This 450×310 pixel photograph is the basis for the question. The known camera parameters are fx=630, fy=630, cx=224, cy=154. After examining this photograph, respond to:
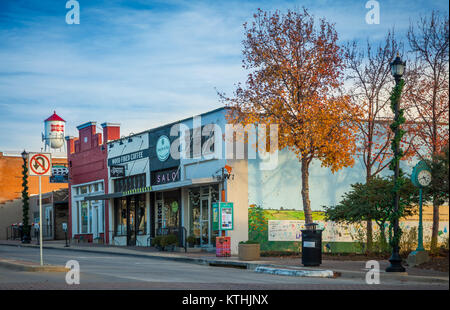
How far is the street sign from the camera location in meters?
18.0

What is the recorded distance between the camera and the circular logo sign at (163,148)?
33.8 m

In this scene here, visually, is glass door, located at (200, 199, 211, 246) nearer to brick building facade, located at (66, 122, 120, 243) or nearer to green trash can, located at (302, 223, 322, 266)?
green trash can, located at (302, 223, 322, 266)

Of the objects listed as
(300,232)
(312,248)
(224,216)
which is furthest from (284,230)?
(312,248)

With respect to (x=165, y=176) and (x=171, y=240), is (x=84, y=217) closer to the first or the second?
(x=165, y=176)

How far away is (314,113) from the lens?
25141mm

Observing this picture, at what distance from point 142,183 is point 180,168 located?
5264mm

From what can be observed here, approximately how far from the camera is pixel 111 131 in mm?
41719

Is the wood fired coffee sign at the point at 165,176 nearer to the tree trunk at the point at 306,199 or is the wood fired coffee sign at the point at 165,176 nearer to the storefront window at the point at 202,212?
the storefront window at the point at 202,212

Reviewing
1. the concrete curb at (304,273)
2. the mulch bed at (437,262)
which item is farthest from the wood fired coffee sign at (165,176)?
the mulch bed at (437,262)

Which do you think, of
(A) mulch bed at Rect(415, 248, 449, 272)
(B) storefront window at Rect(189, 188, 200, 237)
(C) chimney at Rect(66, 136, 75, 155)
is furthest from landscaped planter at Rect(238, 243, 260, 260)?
(C) chimney at Rect(66, 136, 75, 155)

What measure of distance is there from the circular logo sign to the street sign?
1538 centimetres

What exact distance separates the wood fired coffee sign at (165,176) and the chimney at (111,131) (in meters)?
7.06

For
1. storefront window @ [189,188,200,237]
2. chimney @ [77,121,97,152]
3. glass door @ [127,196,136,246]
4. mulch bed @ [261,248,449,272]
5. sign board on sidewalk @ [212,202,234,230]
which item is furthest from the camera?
chimney @ [77,121,97,152]
